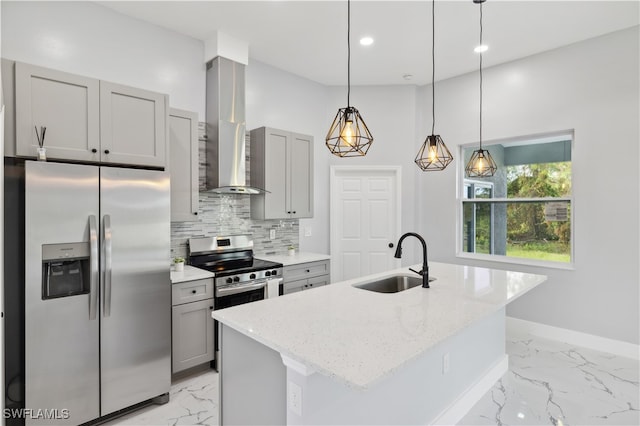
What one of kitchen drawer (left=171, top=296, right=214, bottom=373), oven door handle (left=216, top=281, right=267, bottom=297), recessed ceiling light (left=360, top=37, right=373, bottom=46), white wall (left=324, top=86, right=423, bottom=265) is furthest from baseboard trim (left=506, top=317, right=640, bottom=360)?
recessed ceiling light (left=360, top=37, right=373, bottom=46)

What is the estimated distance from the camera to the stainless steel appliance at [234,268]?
10.1 feet

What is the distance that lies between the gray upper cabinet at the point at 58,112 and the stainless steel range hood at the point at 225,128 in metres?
1.20

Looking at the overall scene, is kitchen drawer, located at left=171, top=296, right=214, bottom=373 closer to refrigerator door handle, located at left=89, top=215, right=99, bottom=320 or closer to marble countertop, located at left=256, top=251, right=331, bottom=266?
refrigerator door handle, located at left=89, top=215, right=99, bottom=320

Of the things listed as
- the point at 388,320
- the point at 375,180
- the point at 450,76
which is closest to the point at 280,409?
the point at 388,320

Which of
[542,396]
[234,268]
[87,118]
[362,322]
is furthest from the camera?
[234,268]

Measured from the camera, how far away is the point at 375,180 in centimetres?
495

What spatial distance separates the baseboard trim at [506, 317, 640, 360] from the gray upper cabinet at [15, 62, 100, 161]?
4562 mm

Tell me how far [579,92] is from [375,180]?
2.45m

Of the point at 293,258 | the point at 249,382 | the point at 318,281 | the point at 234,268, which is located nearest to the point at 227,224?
the point at 234,268

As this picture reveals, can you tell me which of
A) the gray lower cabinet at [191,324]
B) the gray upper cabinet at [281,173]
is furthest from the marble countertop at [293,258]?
the gray lower cabinet at [191,324]

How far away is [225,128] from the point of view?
11.6 ft

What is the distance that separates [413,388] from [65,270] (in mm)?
2243

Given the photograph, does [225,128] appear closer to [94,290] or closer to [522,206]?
[94,290]

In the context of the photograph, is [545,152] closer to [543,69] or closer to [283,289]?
[543,69]
